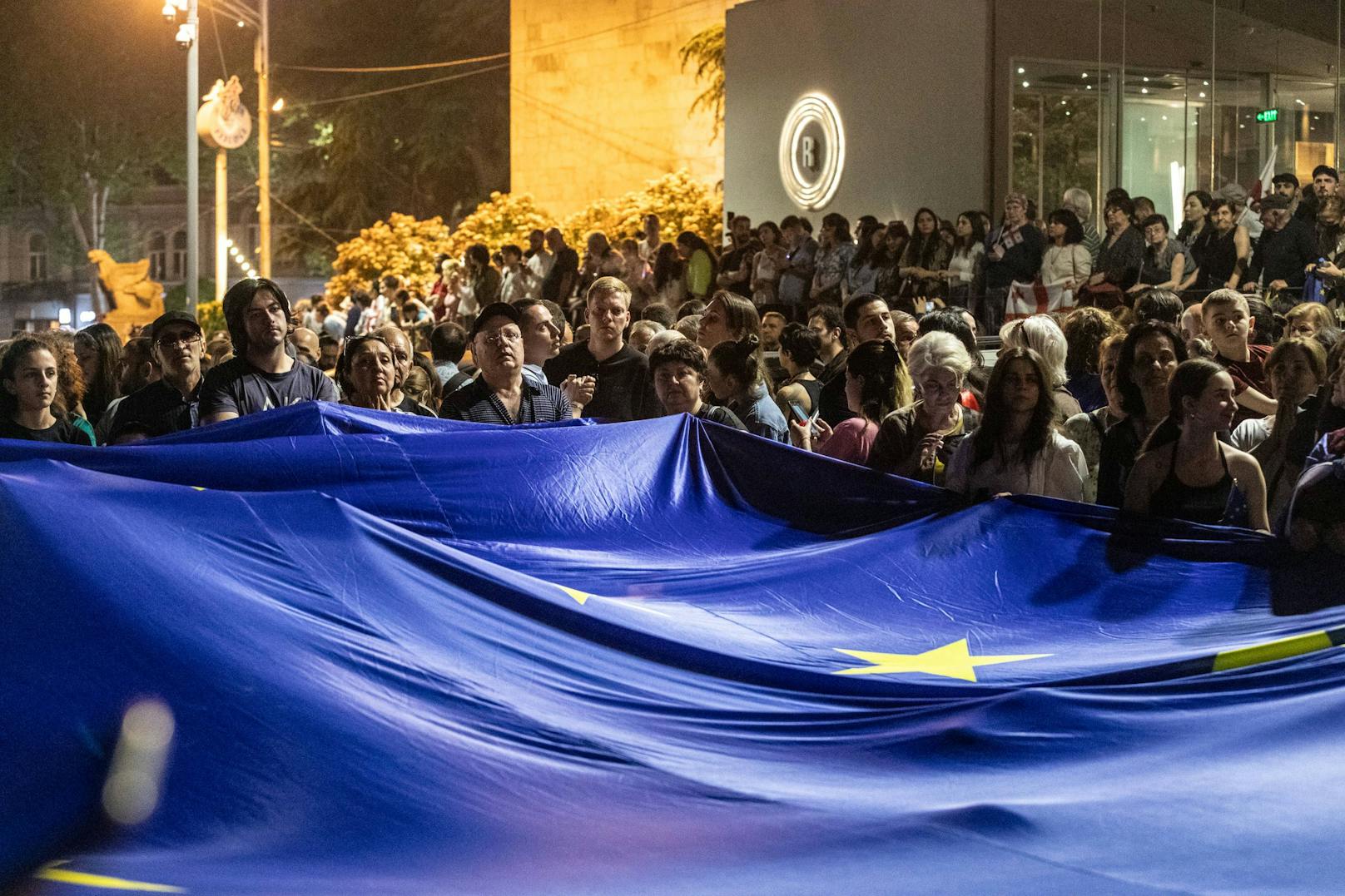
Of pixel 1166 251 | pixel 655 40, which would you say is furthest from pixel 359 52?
pixel 1166 251

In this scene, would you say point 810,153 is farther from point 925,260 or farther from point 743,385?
point 743,385

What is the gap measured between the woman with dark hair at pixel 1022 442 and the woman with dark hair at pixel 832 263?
467 inches

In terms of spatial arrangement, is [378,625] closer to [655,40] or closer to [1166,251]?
[1166,251]

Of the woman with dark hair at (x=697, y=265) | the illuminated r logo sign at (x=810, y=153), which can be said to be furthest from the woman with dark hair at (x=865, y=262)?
the illuminated r logo sign at (x=810, y=153)

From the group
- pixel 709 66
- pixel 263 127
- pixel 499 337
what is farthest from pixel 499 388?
pixel 263 127

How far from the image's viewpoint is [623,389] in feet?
28.5

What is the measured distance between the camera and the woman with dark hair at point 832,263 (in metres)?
18.5

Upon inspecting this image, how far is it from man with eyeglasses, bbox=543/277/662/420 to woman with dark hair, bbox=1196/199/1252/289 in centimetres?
809

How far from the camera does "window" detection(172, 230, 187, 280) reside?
80.1 m

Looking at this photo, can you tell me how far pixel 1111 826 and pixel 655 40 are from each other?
105 feet

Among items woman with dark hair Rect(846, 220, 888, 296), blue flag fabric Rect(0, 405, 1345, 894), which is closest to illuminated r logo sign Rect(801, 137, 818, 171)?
woman with dark hair Rect(846, 220, 888, 296)

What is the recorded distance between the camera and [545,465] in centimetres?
664

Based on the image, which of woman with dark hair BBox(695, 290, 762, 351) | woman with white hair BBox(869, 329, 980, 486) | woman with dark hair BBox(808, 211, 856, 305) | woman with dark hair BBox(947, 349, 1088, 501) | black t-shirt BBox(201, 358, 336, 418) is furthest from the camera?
woman with dark hair BBox(808, 211, 856, 305)

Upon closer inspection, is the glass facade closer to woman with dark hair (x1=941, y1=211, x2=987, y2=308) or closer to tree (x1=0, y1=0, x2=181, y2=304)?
woman with dark hair (x1=941, y1=211, x2=987, y2=308)
